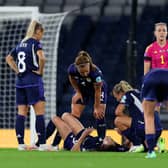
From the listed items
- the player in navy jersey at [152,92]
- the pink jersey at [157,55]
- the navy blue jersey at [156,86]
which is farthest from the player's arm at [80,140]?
the navy blue jersey at [156,86]

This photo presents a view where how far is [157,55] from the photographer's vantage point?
34.7ft

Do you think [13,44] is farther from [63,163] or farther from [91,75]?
[63,163]

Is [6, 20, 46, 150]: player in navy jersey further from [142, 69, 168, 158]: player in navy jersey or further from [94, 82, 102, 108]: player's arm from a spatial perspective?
[142, 69, 168, 158]: player in navy jersey

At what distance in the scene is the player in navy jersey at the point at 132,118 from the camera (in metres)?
10.2

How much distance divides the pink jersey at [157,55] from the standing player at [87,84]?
2.44 ft

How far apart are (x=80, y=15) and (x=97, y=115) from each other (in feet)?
44.1

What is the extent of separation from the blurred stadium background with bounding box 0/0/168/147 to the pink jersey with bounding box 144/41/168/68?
9.79 meters

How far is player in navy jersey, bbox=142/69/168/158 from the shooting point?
7.87 metres

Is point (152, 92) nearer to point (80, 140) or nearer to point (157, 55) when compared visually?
point (80, 140)

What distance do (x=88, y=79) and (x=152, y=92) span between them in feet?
7.83

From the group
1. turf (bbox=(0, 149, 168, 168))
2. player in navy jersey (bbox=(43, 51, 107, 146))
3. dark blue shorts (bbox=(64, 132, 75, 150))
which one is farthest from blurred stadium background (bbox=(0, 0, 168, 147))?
turf (bbox=(0, 149, 168, 168))

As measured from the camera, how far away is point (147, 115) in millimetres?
8055

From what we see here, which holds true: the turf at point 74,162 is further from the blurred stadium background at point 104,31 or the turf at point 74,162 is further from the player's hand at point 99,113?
the blurred stadium background at point 104,31

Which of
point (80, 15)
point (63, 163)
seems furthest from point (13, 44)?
point (63, 163)
